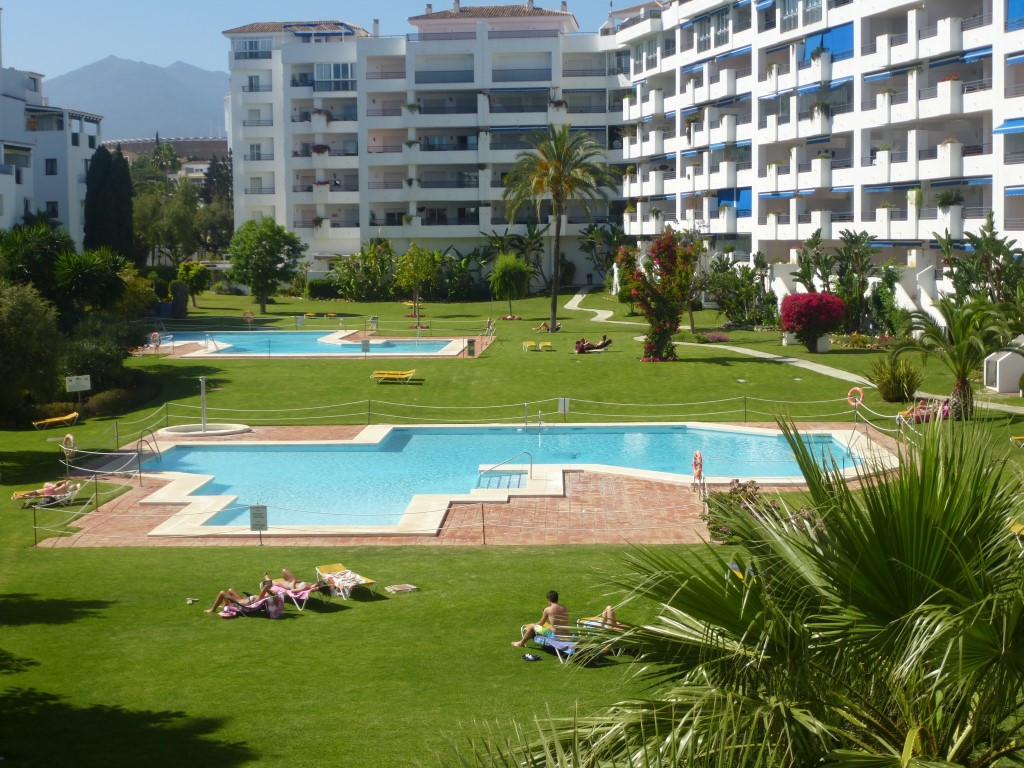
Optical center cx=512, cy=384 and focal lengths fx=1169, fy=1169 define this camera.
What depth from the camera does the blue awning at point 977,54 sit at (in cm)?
4072

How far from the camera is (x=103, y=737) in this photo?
11.2 m

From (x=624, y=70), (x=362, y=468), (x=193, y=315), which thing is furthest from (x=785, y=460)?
(x=624, y=70)

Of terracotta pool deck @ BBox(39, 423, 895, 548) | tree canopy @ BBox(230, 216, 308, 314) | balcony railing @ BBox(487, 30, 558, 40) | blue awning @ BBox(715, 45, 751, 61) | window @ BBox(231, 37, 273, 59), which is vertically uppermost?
window @ BBox(231, 37, 273, 59)

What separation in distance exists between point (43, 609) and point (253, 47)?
77.3 metres

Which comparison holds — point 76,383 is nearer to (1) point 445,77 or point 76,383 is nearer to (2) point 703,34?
(2) point 703,34

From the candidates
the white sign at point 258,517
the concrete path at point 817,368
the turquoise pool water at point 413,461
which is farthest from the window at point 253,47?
the white sign at point 258,517

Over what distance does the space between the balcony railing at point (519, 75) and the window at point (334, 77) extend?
10.2m

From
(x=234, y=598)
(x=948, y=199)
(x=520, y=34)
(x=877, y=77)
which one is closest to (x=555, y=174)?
(x=877, y=77)

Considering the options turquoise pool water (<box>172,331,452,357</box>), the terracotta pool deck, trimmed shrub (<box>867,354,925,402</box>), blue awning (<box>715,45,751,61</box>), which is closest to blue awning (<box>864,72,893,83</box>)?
blue awning (<box>715,45,751,61</box>)

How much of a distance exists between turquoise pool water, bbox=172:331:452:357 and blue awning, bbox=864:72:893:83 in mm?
20502

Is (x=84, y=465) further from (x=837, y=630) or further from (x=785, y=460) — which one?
(x=837, y=630)

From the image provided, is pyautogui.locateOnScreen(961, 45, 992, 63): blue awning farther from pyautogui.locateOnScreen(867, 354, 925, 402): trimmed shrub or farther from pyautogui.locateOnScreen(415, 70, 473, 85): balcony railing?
pyautogui.locateOnScreen(415, 70, 473, 85): balcony railing

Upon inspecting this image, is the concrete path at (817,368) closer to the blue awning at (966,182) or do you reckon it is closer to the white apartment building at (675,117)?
the white apartment building at (675,117)

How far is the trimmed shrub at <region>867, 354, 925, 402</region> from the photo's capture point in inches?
1270
